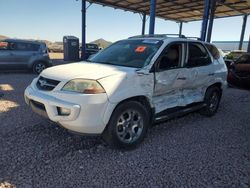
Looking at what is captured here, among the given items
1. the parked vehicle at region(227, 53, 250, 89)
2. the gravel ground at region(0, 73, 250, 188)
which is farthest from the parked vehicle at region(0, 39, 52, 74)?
the parked vehicle at region(227, 53, 250, 89)

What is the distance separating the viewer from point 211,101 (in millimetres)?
5512

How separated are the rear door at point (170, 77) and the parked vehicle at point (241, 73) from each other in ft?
19.2

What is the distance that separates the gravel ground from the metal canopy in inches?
578

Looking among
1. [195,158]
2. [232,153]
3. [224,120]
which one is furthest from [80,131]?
[224,120]

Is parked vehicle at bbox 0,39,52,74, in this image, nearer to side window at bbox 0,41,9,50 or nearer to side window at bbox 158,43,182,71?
side window at bbox 0,41,9,50

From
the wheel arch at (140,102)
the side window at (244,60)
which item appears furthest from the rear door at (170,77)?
the side window at (244,60)

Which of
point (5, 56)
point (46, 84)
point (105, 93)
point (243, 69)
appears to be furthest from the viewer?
point (5, 56)

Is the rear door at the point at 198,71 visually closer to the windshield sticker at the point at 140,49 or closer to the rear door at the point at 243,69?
the windshield sticker at the point at 140,49

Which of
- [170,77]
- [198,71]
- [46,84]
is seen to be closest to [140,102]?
[170,77]

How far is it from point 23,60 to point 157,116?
8.90 m

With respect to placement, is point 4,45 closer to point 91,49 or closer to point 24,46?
point 24,46

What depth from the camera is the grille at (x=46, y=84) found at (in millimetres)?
3346

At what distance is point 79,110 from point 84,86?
0.34m

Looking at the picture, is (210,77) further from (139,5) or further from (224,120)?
(139,5)
